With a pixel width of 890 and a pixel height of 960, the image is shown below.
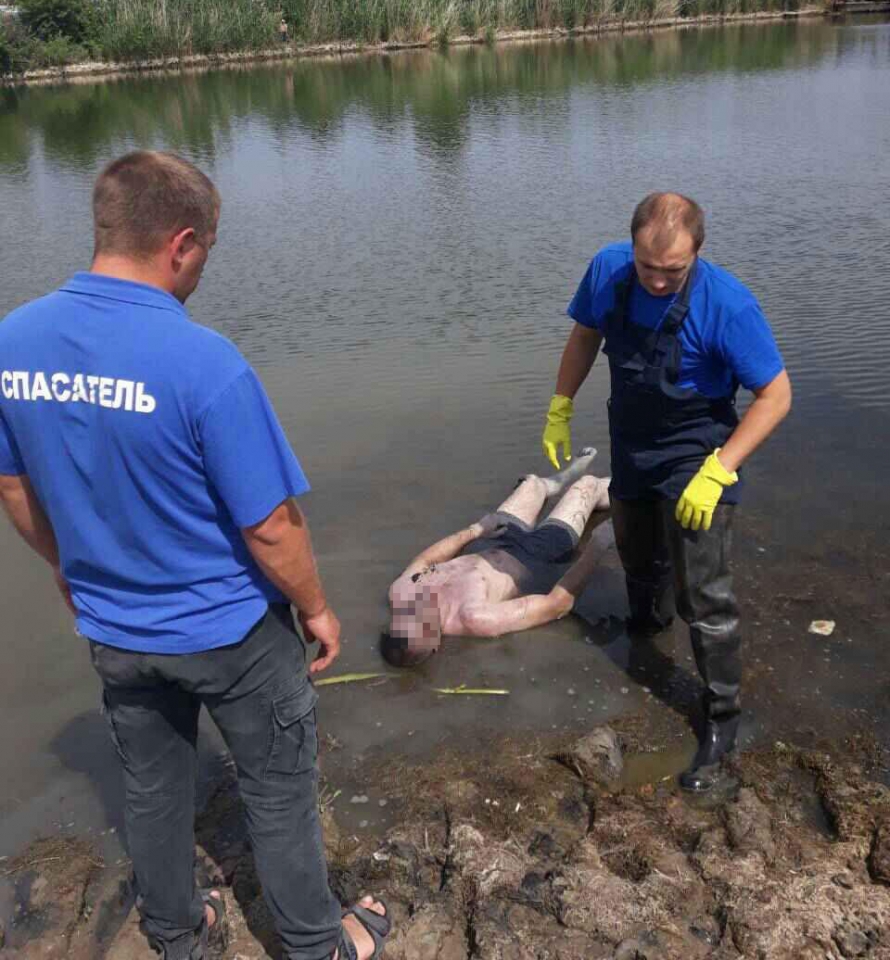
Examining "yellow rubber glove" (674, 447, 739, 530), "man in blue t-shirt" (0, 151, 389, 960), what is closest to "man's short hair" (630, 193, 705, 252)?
"yellow rubber glove" (674, 447, 739, 530)

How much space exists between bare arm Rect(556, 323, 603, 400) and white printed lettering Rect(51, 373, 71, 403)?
245 cm

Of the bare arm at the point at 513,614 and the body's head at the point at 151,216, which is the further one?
the bare arm at the point at 513,614

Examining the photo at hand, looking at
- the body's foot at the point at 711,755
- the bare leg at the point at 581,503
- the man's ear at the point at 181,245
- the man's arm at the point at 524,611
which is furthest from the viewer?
the bare leg at the point at 581,503

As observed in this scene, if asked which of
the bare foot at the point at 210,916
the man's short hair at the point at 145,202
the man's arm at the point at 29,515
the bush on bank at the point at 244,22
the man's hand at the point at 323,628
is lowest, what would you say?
the bare foot at the point at 210,916

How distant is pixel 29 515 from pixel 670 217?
2367 millimetres

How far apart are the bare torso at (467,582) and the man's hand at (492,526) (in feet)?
0.76

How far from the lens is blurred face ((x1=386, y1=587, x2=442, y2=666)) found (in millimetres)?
4684

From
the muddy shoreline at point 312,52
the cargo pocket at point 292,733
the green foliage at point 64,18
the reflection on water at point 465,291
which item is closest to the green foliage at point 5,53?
the muddy shoreline at point 312,52

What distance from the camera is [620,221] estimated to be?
41.5 ft

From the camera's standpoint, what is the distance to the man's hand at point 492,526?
568 cm

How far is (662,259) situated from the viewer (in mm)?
3439

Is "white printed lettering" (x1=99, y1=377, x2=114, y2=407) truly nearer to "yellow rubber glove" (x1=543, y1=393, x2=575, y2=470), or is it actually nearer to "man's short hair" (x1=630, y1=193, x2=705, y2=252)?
"man's short hair" (x1=630, y1=193, x2=705, y2=252)

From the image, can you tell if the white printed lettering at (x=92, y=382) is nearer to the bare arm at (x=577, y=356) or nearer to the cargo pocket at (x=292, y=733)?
the cargo pocket at (x=292, y=733)

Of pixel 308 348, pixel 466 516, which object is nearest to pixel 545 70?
pixel 308 348
